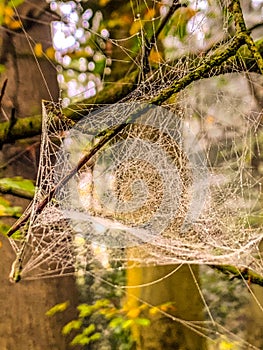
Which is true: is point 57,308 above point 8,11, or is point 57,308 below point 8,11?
below

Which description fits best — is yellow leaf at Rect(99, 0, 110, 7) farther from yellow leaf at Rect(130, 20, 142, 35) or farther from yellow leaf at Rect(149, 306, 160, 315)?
yellow leaf at Rect(149, 306, 160, 315)

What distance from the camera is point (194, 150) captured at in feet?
6.21

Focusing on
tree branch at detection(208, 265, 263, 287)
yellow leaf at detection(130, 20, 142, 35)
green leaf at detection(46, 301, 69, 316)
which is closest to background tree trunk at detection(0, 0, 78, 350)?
green leaf at detection(46, 301, 69, 316)

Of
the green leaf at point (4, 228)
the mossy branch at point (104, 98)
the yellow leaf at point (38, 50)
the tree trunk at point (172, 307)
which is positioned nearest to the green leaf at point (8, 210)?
the green leaf at point (4, 228)

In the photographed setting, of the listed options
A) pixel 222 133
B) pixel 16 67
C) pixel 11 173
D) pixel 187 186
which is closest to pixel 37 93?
pixel 16 67

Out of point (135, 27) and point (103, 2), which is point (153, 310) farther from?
point (103, 2)

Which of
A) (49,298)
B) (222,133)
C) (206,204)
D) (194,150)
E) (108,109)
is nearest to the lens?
(49,298)

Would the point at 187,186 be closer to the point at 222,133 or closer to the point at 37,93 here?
the point at 37,93

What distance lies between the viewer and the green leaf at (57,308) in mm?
1257

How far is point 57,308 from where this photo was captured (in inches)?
50.7

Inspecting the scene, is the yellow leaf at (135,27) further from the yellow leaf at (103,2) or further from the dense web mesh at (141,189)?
the yellow leaf at (103,2)

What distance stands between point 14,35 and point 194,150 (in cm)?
93

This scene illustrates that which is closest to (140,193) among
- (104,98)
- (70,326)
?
(104,98)

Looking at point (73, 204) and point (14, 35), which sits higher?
point (14, 35)
